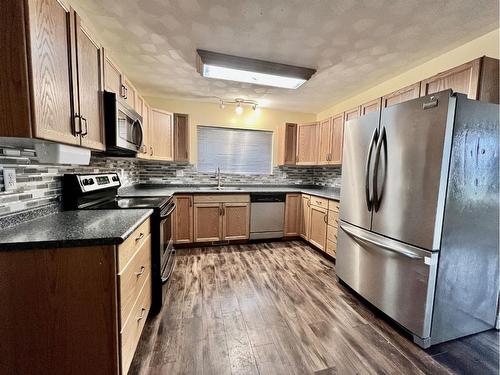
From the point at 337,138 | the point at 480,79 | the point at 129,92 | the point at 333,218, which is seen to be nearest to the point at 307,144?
the point at 337,138

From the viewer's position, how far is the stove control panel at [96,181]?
5.43 feet

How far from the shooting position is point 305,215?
3.46m

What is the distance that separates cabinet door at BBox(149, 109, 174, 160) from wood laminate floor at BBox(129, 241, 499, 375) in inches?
64.9

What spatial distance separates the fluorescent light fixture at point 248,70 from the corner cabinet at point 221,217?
5.37ft

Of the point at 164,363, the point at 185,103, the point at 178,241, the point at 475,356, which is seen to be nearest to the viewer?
the point at 164,363

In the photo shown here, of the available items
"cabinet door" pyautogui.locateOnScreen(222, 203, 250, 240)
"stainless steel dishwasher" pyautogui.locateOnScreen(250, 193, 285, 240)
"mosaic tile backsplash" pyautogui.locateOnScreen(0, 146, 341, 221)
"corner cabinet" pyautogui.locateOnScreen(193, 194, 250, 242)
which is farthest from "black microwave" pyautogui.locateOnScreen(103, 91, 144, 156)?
"stainless steel dishwasher" pyautogui.locateOnScreen(250, 193, 285, 240)

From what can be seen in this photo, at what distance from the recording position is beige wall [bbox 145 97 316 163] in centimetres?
359

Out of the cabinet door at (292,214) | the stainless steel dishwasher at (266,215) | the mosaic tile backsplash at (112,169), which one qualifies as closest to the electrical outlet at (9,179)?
the mosaic tile backsplash at (112,169)

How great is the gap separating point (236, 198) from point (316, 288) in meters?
1.67

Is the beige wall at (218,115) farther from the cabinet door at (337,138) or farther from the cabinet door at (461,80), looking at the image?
the cabinet door at (461,80)

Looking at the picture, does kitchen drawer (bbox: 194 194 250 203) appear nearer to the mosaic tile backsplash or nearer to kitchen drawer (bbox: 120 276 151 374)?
the mosaic tile backsplash

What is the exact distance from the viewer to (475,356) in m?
1.45

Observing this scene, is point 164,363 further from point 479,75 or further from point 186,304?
point 479,75

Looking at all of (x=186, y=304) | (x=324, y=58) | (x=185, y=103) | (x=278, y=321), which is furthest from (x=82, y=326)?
(x=185, y=103)
